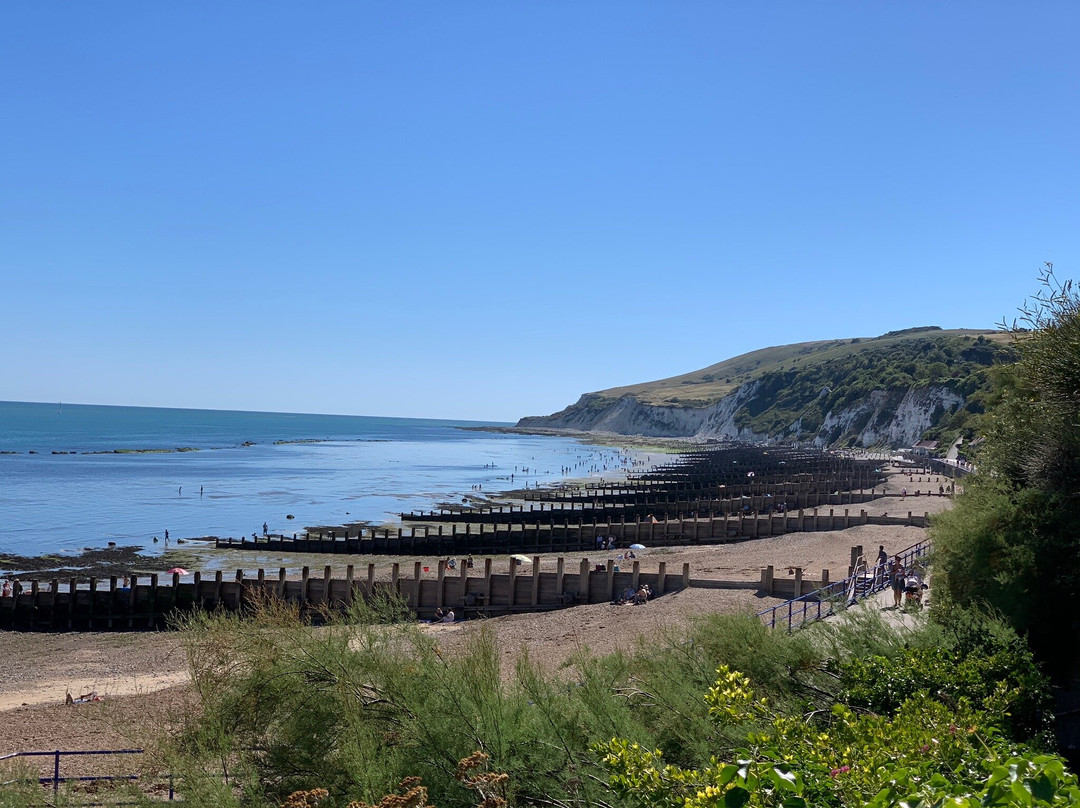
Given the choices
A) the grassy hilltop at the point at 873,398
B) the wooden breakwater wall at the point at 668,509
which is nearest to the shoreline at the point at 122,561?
the wooden breakwater wall at the point at 668,509

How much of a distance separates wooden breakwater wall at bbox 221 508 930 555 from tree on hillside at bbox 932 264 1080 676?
23237 millimetres

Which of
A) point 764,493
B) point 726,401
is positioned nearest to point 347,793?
point 764,493

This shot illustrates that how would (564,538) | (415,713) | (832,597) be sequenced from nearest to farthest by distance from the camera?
(415,713) < (832,597) < (564,538)

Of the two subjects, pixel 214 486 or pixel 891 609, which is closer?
pixel 891 609

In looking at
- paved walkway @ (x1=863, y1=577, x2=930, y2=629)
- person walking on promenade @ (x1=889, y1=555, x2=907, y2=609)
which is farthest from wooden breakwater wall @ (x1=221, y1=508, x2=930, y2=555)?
paved walkway @ (x1=863, y1=577, x2=930, y2=629)

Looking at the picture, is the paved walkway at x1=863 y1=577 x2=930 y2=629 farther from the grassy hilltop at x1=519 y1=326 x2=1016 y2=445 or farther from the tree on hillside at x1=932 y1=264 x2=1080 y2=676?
the grassy hilltop at x1=519 y1=326 x2=1016 y2=445

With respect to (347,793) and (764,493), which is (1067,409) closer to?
(347,793)

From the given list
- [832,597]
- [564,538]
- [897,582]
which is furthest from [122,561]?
[897,582]

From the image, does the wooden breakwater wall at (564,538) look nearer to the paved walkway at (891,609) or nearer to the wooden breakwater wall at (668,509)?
the wooden breakwater wall at (668,509)

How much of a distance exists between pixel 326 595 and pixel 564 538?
18559 mm

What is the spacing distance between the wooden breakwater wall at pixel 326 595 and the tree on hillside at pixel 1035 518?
34.8 ft

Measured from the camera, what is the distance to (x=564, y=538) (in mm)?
44344

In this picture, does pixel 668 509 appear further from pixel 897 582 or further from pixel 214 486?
pixel 214 486

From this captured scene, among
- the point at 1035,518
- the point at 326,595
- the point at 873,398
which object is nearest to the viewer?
the point at 1035,518
